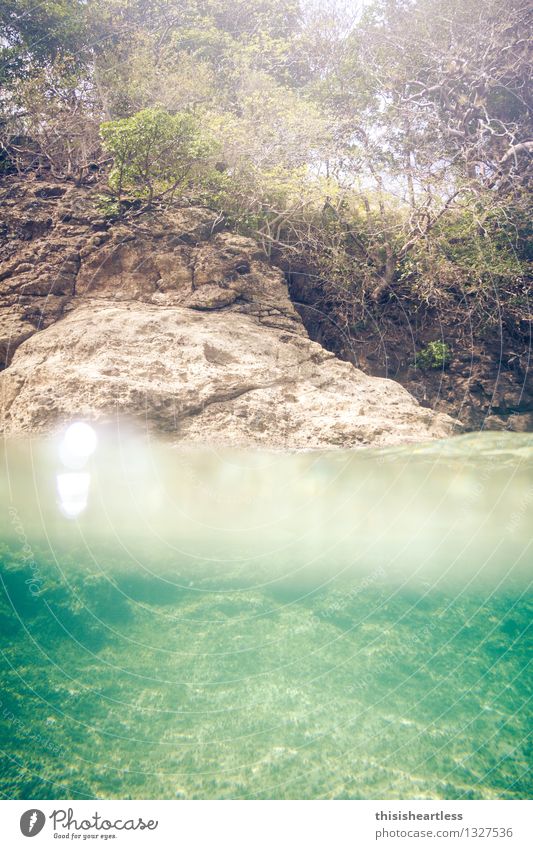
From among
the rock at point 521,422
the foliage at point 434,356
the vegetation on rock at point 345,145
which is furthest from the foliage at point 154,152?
the rock at point 521,422

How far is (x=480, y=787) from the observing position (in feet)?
7.72

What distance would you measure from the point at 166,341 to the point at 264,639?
271 inches

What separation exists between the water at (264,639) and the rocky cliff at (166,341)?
2.32 m

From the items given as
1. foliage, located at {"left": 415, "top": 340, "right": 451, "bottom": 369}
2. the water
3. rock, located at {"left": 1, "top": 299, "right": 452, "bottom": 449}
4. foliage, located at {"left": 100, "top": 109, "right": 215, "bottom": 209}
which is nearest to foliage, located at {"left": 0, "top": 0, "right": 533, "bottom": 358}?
foliage, located at {"left": 100, "top": 109, "right": 215, "bottom": 209}

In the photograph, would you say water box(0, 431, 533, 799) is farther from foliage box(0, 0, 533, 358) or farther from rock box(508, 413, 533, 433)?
foliage box(0, 0, 533, 358)

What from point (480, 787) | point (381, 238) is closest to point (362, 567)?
point (480, 787)

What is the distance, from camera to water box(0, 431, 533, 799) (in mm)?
2395

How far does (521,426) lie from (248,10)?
19.5m

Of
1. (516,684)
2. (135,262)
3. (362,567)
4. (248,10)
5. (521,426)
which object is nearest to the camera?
(516,684)

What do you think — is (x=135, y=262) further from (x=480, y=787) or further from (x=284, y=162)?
(x=480, y=787)

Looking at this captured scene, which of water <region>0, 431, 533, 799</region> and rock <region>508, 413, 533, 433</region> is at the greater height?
water <region>0, 431, 533, 799</region>

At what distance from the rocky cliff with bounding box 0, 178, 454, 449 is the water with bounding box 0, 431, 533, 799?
232cm

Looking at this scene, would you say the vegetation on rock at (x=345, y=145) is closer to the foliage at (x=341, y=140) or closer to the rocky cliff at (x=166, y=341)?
the foliage at (x=341, y=140)

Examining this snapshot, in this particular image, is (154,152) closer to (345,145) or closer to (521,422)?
(345,145)
